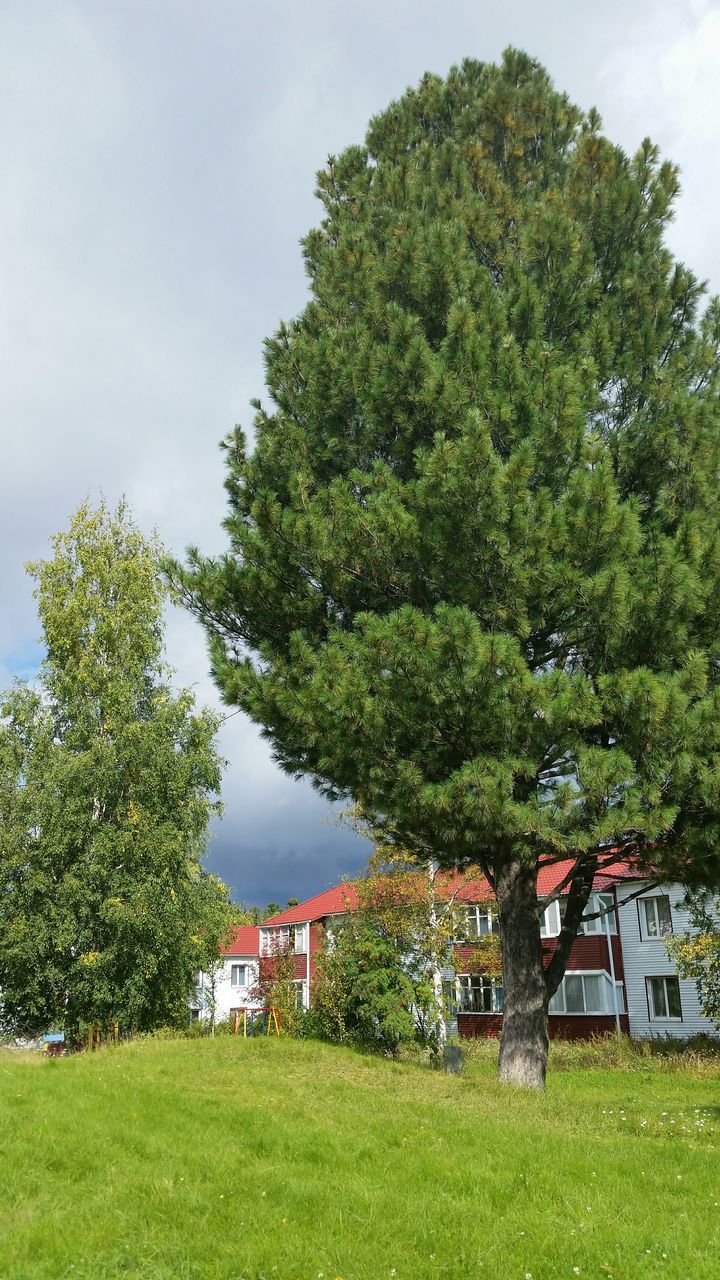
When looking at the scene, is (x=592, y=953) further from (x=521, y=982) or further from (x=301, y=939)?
(x=521, y=982)

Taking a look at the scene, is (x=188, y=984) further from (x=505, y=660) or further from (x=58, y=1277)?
(x=58, y=1277)

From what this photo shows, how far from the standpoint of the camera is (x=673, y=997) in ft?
91.0

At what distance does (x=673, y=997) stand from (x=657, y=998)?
0.66m

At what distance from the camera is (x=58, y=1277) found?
5.29m

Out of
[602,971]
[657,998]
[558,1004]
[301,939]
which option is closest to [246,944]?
[301,939]

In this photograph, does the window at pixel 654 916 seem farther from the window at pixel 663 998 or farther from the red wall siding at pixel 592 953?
the window at pixel 663 998

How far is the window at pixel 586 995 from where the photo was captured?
29.5 metres

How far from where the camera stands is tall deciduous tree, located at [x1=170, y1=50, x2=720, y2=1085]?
10375 mm

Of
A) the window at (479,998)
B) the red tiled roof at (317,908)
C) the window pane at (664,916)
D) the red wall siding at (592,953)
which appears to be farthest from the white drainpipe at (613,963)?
the red tiled roof at (317,908)

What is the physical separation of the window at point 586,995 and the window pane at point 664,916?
2.63 meters

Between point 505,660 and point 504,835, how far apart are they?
107 inches

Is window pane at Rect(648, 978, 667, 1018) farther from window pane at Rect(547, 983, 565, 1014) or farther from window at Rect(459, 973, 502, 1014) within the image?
window at Rect(459, 973, 502, 1014)

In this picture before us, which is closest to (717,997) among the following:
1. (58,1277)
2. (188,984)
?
(188,984)

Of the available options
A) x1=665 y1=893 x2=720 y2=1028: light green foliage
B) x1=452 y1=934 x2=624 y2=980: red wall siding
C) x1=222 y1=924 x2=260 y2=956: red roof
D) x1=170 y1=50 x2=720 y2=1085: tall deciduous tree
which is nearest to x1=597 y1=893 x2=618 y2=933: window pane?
x1=452 y1=934 x2=624 y2=980: red wall siding
